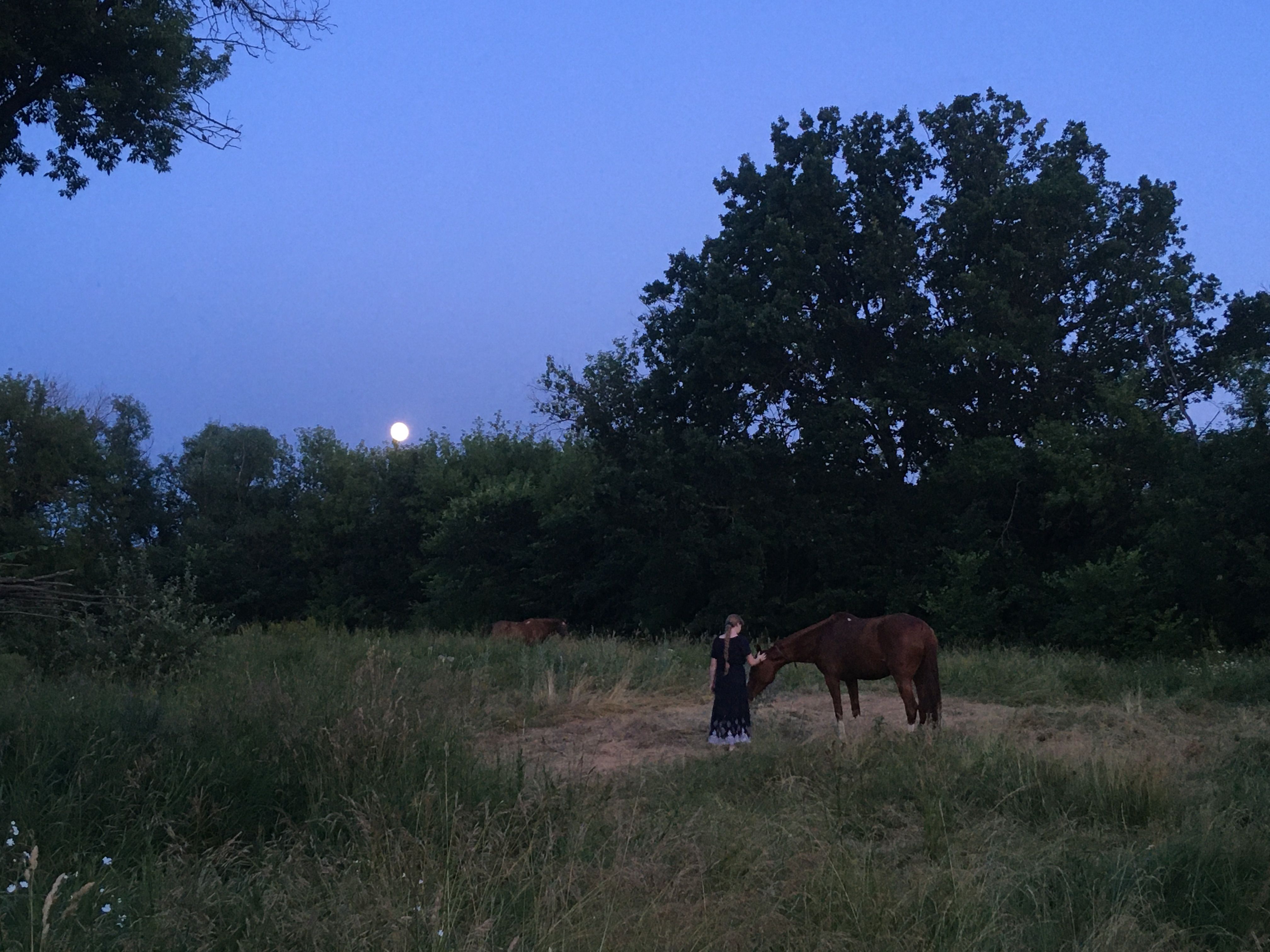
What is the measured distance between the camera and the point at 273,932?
348 centimetres

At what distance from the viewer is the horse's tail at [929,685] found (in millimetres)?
10500

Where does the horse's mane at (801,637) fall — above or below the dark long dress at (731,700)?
above

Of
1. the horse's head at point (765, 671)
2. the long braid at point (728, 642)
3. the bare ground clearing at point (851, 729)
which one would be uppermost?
the long braid at point (728, 642)

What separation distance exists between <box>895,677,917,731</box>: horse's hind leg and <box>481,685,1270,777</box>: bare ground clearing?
26 cm

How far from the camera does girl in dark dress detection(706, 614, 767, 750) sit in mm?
10562

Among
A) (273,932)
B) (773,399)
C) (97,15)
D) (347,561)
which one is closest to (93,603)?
(273,932)

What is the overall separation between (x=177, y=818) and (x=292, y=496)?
49689 mm

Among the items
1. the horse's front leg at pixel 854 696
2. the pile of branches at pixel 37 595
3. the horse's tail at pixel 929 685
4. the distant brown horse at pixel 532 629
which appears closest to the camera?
the pile of branches at pixel 37 595

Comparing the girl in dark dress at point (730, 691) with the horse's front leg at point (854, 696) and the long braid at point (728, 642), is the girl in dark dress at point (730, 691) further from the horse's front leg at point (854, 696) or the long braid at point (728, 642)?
the horse's front leg at point (854, 696)

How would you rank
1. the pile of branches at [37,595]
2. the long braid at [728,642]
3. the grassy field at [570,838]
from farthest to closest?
the long braid at [728,642] < the pile of branches at [37,595] < the grassy field at [570,838]

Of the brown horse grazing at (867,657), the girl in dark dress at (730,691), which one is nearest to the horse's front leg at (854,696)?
the brown horse grazing at (867,657)

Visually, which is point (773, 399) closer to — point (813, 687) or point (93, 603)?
point (813, 687)

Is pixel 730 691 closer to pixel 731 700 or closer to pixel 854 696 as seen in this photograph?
pixel 731 700

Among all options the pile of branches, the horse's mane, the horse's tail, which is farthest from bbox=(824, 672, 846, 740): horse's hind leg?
the pile of branches
